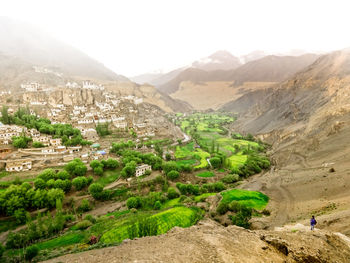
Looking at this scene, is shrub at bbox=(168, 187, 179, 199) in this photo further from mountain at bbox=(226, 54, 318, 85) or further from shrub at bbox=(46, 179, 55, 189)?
mountain at bbox=(226, 54, 318, 85)

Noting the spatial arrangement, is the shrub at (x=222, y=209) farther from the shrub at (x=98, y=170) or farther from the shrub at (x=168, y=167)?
the shrub at (x=98, y=170)

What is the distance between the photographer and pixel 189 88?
651 feet

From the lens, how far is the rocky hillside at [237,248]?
28.4ft

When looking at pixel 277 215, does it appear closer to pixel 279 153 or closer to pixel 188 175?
pixel 188 175

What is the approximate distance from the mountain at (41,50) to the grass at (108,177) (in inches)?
3837

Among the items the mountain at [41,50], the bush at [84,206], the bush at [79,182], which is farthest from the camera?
the mountain at [41,50]

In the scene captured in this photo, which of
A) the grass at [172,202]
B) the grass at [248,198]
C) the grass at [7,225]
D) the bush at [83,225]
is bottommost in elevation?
the grass at [172,202]

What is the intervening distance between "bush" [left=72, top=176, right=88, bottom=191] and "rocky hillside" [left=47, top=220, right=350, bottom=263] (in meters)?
19.0

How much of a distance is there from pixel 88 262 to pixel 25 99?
6846 cm

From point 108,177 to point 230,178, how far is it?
2062 centimetres

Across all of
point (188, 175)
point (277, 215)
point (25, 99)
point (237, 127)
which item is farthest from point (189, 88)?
point (277, 215)

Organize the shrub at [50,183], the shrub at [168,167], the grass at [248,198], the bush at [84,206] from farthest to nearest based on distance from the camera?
the shrub at [168,167] → the shrub at [50,183] → the bush at [84,206] → the grass at [248,198]

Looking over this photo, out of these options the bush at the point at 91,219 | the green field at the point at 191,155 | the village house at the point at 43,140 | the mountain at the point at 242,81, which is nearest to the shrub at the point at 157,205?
the bush at the point at 91,219

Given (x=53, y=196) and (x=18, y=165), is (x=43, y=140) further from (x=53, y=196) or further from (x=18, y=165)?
(x=53, y=196)
